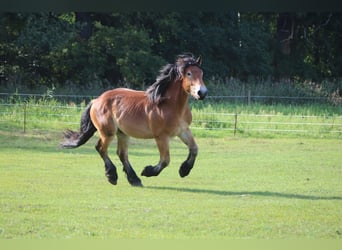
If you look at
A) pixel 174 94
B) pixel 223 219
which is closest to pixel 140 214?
pixel 223 219

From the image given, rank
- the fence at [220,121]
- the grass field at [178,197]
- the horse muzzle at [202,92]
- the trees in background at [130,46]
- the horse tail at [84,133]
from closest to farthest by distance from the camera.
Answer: the grass field at [178,197], the horse muzzle at [202,92], the horse tail at [84,133], the fence at [220,121], the trees in background at [130,46]

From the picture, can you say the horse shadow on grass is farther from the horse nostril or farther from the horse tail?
the horse tail

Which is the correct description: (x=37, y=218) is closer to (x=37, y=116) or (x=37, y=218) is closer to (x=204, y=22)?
(x=37, y=116)

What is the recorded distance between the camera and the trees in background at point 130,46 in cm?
2283

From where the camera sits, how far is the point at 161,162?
8.36 m

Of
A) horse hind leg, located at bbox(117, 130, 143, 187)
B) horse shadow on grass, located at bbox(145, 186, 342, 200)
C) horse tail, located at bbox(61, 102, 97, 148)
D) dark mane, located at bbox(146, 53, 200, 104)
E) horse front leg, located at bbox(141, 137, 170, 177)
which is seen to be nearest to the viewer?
horse shadow on grass, located at bbox(145, 186, 342, 200)

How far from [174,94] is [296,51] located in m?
15.0

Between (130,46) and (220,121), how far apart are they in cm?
639

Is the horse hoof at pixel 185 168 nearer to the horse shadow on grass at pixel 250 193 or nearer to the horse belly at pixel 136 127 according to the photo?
the horse shadow on grass at pixel 250 193

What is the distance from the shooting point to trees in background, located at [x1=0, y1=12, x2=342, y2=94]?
74.9 ft

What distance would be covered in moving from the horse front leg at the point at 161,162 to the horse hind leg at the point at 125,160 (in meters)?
0.61

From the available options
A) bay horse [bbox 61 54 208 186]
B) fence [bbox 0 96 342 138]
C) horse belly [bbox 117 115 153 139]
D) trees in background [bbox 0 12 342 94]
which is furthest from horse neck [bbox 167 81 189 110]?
trees in background [bbox 0 12 342 94]

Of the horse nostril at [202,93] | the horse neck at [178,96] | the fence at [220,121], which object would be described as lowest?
the fence at [220,121]

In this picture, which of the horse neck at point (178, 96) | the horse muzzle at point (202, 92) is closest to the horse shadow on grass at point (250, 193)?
the horse neck at point (178, 96)
